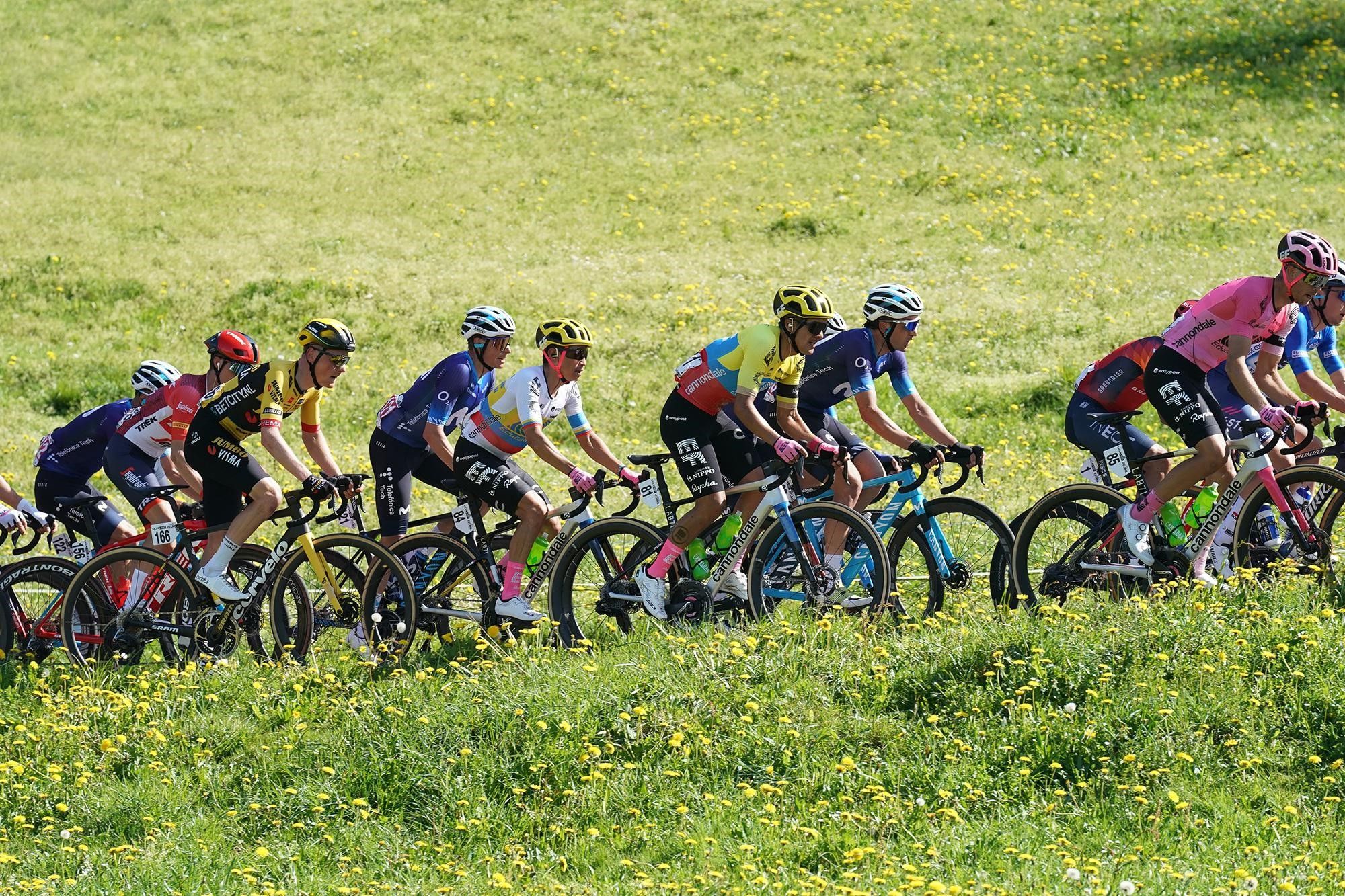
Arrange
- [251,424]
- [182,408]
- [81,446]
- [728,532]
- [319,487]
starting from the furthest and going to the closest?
[81,446]
[182,408]
[728,532]
[251,424]
[319,487]

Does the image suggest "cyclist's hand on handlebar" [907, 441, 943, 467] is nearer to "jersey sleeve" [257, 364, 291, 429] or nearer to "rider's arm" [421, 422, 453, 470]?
"rider's arm" [421, 422, 453, 470]

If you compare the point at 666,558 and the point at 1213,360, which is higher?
the point at 1213,360

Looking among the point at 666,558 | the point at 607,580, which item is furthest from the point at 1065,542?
the point at 607,580

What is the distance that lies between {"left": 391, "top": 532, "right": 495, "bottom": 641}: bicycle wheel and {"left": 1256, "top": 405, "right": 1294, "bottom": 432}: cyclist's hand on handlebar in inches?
207

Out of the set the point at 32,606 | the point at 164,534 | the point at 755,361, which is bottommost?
the point at 32,606

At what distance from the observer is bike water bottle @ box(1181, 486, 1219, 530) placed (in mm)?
10508

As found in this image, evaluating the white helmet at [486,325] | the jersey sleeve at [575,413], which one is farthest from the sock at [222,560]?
the jersey sleeve at [575,413]

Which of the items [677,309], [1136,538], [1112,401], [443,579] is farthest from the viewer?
[677,309]

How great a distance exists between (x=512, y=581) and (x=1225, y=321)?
5.13 meters

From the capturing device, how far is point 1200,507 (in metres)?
10.5

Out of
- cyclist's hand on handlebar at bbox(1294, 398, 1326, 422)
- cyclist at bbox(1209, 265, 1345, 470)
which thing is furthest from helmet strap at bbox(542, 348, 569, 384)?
cyclist's hand on handlebar at bbox(1294, 398, 1326, 422)

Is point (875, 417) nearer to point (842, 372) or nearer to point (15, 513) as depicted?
point (842, 372)

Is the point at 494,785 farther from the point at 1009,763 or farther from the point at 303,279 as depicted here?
the point at 303,279

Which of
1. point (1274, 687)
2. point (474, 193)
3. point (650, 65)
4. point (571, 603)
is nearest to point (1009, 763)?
point (1274, 687)
